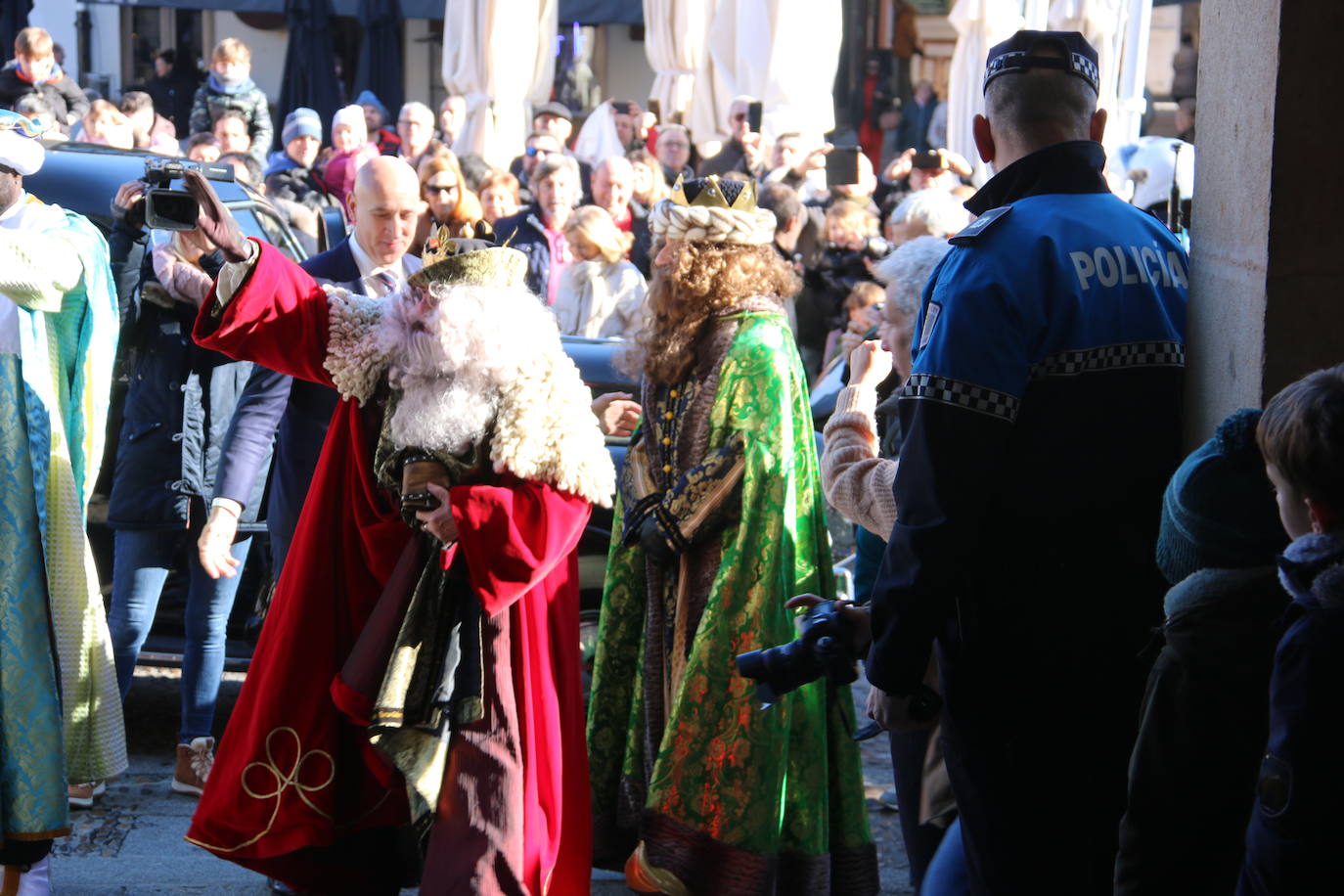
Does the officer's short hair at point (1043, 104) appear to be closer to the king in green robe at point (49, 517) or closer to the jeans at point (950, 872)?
the jeans at point (950, 872)

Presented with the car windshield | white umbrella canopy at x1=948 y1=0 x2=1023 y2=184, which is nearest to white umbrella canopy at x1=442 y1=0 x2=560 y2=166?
white umbrella canopy at x1=948 y1=0 x2=1023 y2=184

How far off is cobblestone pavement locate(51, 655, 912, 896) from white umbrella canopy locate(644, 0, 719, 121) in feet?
25.6

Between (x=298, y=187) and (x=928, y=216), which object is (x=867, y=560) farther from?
(x=298, y=187)

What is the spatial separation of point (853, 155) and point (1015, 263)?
6.45 metres

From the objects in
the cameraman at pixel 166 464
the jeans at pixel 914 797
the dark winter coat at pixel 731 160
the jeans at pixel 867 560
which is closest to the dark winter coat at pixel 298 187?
the dark winter coat at pixel 731 160

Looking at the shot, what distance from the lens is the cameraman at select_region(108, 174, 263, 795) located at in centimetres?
487

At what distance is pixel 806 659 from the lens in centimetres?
273

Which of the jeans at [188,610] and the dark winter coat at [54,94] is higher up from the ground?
the dark winter coat at [54,94]

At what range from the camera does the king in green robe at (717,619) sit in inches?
156

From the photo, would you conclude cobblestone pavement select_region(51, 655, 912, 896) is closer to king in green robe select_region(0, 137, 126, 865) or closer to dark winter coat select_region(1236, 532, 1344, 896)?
king in green robe select_region(0, 137, 126, 865)

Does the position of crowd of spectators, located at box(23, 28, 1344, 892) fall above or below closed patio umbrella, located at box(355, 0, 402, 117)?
below

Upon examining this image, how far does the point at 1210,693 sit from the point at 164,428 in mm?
3620

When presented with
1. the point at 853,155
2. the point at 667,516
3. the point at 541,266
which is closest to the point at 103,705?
the point at 667,516

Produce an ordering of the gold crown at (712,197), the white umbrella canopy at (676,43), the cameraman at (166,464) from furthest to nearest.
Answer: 1. the white umbrella canopy at (676,43)
2. the cameraman at (166,464)
3. the gold crown at (712,197)
